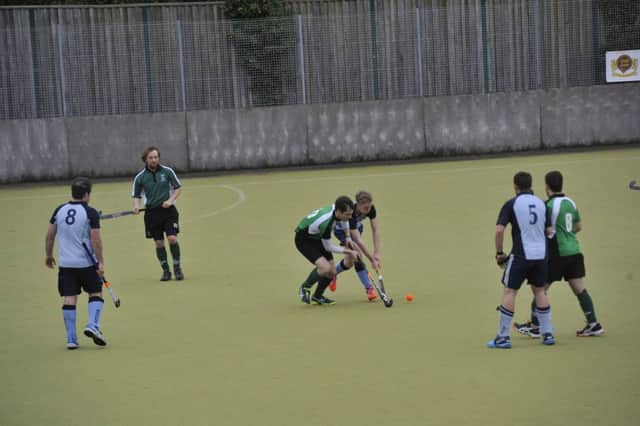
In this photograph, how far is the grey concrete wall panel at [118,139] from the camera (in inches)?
1085

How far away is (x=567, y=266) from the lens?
955 cm

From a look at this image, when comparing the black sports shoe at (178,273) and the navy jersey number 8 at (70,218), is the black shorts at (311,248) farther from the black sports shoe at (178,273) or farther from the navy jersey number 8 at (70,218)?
the navy jersey number 8 at (70,218)

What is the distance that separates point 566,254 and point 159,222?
631 cm

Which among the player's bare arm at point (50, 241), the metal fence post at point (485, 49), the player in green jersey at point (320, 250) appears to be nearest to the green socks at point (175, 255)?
the player in green jersey at point (320, 250)

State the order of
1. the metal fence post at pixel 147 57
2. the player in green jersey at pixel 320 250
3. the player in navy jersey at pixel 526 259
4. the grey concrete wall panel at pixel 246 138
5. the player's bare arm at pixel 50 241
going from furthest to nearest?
the grey concrete wall panel at pixel 246 138, the metal fence post at pixel 147 57, the player in green jersey at pixel 320 250, the player's bare arm at pixel 50 241, the player in navy jersey at pixel 526 259

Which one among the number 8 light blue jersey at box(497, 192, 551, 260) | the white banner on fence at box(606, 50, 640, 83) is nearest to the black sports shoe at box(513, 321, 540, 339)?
the number 8 light blue jersey at box(497, 192, 551, 260)

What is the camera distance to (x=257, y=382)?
27.5 feet

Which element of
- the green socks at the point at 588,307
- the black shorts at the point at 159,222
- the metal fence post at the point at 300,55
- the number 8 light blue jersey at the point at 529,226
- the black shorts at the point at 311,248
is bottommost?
the green socks at the point at 588,307

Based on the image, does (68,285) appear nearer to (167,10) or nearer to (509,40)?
(167,10)

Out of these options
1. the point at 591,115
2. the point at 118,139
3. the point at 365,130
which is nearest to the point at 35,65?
the point at 118,139

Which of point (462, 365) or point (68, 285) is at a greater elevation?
point (68, 285)

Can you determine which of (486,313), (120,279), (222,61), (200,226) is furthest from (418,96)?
(486,313)

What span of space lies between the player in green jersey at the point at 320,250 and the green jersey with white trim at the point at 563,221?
268cm

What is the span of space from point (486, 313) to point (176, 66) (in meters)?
18.6
